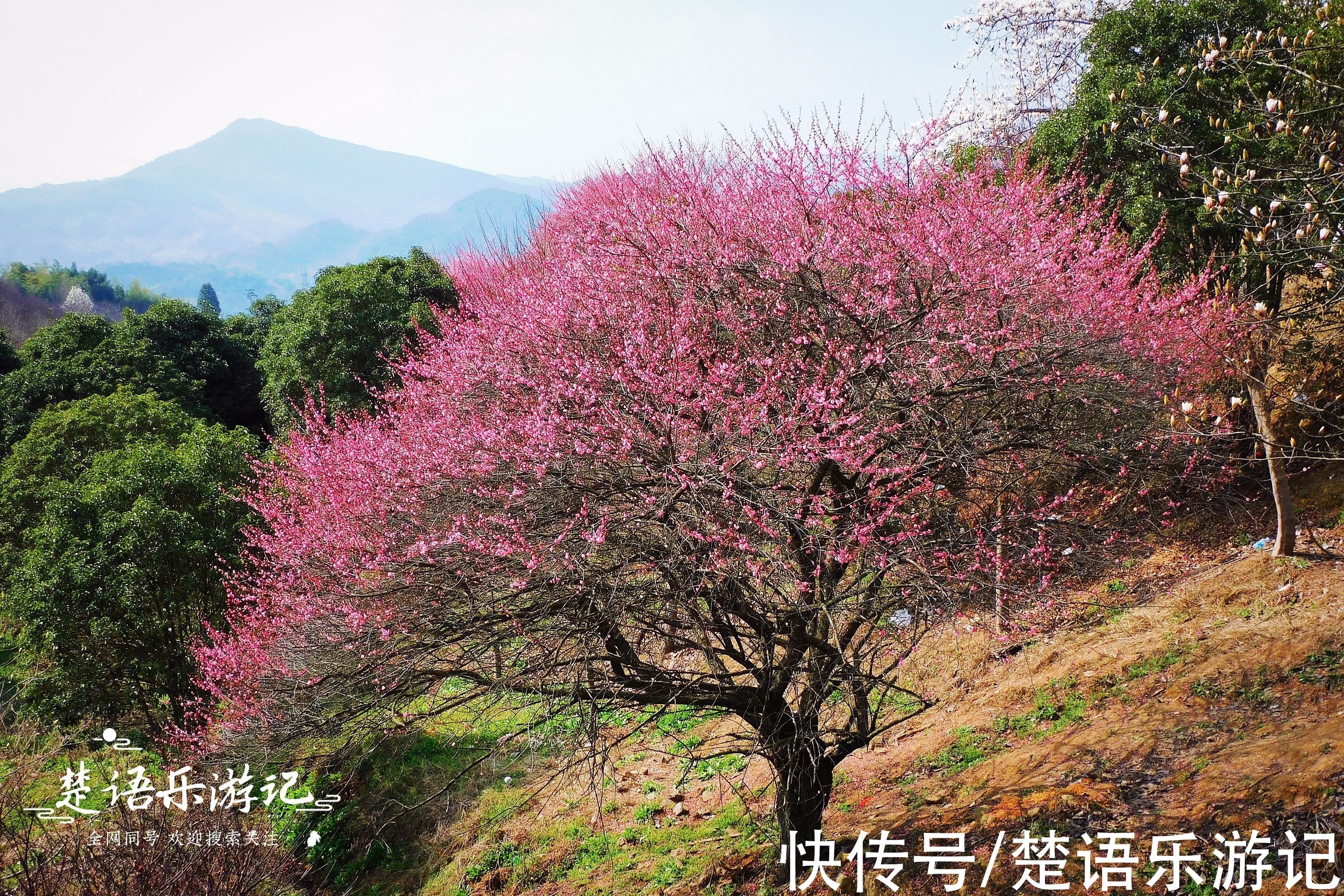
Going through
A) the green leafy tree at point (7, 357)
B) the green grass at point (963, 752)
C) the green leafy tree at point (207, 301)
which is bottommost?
the green grass at point (963, 752)

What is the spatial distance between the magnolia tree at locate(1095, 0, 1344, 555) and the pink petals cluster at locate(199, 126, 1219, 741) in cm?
83

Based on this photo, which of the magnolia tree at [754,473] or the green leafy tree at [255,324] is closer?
the magnolia tree at [754,473]

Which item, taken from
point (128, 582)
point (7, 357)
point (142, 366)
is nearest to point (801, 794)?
point (128, 582)

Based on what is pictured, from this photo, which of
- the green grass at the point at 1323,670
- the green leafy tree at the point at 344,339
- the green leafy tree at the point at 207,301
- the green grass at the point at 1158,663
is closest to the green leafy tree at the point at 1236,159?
the green grass at the point at 1323,670

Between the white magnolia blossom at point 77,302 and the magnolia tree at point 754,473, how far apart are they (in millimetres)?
66386

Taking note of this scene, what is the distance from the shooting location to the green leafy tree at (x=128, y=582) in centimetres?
1005

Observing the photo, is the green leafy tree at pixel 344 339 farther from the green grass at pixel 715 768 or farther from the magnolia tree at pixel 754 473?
the green grass at pixel 715 768

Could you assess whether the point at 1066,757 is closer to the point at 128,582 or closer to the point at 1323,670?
the point at 1323,670

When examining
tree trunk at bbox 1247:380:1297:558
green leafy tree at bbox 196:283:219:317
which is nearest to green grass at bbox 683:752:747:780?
tree trunk at bbox 1247:380:1297:558

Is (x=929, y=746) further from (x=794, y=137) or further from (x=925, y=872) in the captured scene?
(x=794, y=137)

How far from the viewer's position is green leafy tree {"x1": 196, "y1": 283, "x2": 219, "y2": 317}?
84.5 feet

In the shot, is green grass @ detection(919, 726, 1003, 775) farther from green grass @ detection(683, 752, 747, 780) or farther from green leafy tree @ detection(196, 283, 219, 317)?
green leafy tree @ detection(196, 283, 219, 317)

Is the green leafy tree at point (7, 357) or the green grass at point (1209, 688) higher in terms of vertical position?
the green leafy tree at point (7, 357)

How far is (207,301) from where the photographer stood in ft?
99.2
